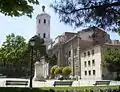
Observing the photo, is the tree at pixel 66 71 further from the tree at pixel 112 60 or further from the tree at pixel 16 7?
the tree at pixel 16 7

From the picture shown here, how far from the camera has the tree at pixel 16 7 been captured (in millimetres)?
10039

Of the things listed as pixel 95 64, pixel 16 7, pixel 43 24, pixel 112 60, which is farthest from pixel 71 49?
pixel 16 7

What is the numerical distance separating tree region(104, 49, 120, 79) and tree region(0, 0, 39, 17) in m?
37.8

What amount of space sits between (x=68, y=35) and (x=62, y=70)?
20.4 metres

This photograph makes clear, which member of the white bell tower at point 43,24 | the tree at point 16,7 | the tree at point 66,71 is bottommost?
the tree at point 66,71

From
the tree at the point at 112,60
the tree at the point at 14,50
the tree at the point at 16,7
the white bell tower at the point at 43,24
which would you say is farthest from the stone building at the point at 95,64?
the tree at the point at 16,7

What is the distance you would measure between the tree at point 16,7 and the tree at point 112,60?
124 ft

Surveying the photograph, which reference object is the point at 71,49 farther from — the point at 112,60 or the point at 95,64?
the point at 112,60

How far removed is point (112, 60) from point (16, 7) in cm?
4002

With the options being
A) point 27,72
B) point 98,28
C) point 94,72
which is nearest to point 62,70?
point 94,72

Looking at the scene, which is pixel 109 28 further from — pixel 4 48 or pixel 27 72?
pixel 27 72

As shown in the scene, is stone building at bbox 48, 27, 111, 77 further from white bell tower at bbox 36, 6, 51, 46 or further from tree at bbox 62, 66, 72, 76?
white bell tower at bbox 36, 6, 51, 46

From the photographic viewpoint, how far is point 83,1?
9797 mm

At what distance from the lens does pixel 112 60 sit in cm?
4806
